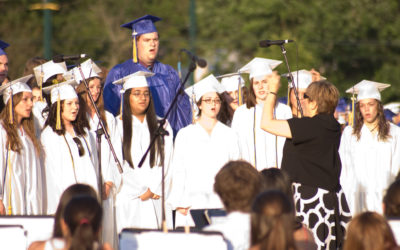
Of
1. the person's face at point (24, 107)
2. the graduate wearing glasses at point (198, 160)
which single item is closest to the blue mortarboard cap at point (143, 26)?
the graduate wearing glasses at point (198, 160)

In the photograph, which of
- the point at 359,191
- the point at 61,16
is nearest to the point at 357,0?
the point at 61,16

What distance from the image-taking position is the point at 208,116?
7.89m

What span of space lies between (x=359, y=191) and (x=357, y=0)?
17.0 meters

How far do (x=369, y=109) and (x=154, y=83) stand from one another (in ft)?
8.25

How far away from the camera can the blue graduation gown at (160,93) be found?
29.7 feet

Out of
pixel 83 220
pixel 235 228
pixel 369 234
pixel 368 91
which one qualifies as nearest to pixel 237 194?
pixel 235 228

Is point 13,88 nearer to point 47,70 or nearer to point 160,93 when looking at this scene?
point 47,70

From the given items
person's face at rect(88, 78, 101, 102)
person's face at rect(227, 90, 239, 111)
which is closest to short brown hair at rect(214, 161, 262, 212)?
person's face at rect(88, 78, 101, 102)

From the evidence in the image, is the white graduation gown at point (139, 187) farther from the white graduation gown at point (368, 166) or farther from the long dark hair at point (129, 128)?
the white graduation gown at point (368, 166)

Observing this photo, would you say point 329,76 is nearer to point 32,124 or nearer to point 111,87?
point 111,87

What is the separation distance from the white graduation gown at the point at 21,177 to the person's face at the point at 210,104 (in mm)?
1760

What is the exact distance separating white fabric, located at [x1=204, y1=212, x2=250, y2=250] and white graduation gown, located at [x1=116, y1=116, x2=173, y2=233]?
107 inches

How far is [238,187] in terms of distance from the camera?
16.5ft

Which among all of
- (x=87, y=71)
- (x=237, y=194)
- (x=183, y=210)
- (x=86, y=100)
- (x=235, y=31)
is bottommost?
(x=183, y=210)
